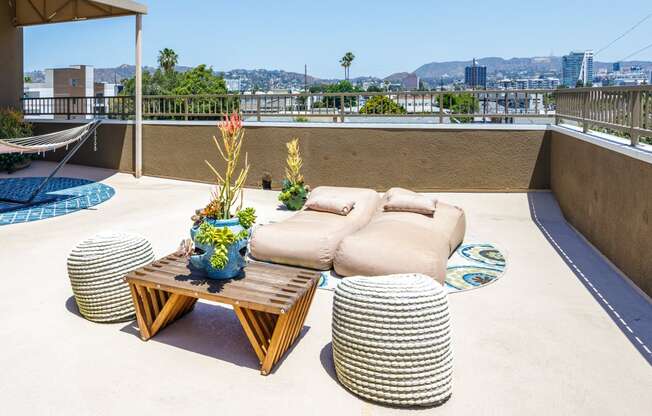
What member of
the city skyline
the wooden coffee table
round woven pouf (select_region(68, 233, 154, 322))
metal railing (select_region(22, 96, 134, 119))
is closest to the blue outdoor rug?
the wooden coffee table

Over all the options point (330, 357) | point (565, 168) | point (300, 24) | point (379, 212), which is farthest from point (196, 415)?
point (300, 24)

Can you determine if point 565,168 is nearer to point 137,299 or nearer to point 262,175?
point 262,175

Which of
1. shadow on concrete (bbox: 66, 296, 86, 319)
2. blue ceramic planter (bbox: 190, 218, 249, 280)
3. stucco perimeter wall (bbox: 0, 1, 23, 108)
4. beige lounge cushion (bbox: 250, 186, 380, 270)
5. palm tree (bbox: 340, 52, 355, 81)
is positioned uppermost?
palm tree (bbox: 340, 52, 355, 81)

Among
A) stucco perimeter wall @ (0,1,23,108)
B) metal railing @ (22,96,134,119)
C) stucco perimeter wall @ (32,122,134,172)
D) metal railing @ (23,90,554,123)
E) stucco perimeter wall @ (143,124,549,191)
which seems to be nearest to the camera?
stucco perimeter wall @ (143,124,549,191)

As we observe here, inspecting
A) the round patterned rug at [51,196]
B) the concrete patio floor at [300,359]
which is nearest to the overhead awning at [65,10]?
the round patterned rug at [51,196]

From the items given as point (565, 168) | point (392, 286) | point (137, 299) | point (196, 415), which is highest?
point (565, 168)

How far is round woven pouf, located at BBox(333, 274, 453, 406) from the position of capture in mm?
2564

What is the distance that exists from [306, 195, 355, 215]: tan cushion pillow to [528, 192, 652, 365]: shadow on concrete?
2.37 m

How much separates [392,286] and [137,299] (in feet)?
5.66

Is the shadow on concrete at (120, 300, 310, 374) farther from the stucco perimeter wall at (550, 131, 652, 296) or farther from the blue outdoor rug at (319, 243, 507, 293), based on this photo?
the stucco perimeter wall at (550, 131, 652, 296)

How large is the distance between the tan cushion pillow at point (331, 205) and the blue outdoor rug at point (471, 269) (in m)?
1.07

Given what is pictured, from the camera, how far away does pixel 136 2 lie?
33.6 ft

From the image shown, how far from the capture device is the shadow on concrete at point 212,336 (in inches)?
124

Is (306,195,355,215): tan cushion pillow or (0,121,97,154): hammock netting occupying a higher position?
(0,121,97,154): hammock netting
